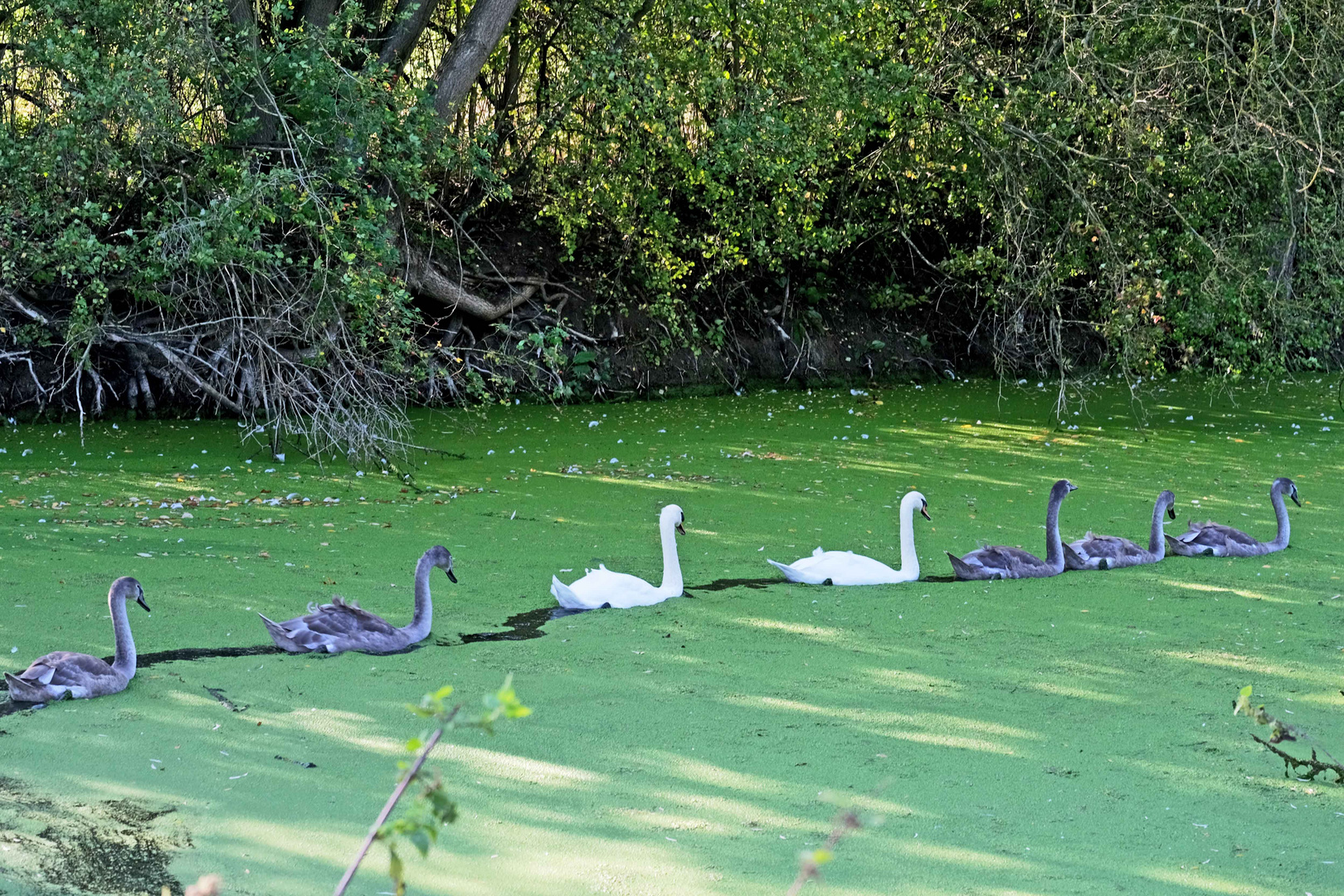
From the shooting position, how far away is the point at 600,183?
1197 centimetres

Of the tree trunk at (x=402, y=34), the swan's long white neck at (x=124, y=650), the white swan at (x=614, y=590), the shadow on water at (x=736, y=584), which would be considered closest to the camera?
the swan's long white neck at (x=124, y=650)

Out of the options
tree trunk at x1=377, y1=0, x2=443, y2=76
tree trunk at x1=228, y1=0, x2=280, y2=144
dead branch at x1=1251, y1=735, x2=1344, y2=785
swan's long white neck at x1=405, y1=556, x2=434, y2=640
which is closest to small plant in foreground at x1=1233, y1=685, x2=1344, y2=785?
dead branch at x1=1251, y1=735, x2=1344, y2=785

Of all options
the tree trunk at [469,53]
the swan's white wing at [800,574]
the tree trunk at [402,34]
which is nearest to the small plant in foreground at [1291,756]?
the swan's white wing at [800,574]

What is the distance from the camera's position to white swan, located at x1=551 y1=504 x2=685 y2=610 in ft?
20.3

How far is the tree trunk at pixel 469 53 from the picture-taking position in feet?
35.3

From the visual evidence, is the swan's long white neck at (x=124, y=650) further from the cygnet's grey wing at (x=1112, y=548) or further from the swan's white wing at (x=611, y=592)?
the cygnet's grey wing at (x=1112, y=548)

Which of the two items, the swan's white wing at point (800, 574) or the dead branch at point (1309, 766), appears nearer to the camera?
the dead branch at point (1309, 766)

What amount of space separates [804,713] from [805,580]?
193 centimetres

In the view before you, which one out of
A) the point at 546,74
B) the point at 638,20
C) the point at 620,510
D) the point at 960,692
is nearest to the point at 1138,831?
the point at 960,692

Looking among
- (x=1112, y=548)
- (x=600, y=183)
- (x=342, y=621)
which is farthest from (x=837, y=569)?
(x=600, y=183)

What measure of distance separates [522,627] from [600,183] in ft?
22.2

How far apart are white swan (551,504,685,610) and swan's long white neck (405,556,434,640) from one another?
0.66m

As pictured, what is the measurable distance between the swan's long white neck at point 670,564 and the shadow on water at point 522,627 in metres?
0.45

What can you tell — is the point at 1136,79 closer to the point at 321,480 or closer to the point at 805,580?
the point at 805,580
